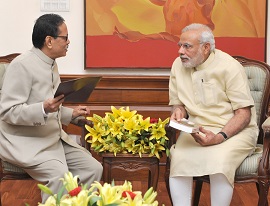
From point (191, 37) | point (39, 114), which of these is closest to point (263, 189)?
point (191, 37)

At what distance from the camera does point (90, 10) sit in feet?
16.7

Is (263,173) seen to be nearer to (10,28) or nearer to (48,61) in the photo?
(48,61)

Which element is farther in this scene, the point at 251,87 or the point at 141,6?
the point at 141,6

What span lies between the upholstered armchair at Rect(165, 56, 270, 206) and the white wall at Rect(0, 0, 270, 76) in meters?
1.29

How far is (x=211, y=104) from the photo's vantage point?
4070 millimetres

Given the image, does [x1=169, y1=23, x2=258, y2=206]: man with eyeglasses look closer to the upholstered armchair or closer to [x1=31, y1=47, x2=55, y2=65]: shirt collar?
the upholstered armchair

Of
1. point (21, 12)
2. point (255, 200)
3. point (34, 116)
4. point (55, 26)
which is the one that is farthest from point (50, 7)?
point (255, 200)

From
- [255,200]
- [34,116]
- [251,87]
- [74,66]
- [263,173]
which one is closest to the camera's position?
[34,116]

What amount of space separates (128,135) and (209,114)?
0.53 metres

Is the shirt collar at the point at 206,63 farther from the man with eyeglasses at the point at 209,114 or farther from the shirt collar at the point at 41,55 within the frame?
the shirt collar at the point at 41,55

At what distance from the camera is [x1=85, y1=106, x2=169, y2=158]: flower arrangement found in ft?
13.3

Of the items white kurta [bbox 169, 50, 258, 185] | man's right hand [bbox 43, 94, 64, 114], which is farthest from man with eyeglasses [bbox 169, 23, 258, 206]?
man's right hand [bbox 43, 94, 64, 114]

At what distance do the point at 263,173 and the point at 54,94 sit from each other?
4.40 ft

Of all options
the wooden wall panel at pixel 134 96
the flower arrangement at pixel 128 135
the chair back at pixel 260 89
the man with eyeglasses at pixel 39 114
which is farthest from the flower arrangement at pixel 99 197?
the wooden wall panel at pixel 134 96
